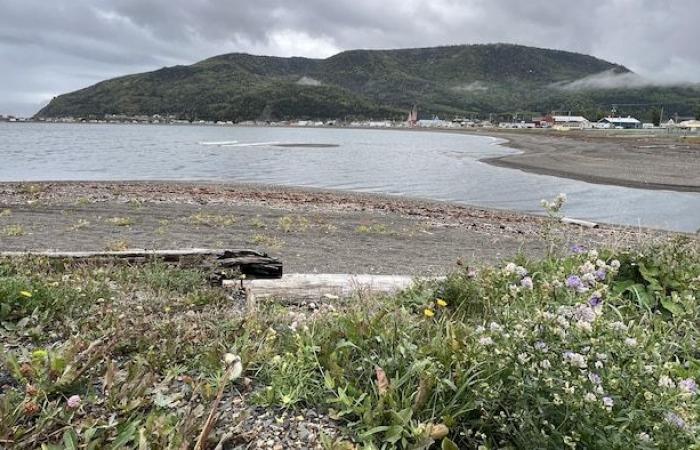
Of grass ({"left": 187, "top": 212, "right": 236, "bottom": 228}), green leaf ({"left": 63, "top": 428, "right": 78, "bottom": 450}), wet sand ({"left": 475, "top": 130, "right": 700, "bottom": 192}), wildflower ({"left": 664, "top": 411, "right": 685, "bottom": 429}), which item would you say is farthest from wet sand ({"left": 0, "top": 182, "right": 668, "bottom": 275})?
wet sand ({"left": 475, "top": 130, "right": 700, "bottom": 192})

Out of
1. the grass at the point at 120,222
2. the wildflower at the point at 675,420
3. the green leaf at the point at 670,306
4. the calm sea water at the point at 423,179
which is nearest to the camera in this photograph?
the wildflower at the point at 675,420

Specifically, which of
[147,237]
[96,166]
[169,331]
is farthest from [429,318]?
[96,166]

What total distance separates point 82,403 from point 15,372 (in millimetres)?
517

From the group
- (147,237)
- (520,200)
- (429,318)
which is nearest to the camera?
(429,318)

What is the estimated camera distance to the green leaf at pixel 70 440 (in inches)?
98.5

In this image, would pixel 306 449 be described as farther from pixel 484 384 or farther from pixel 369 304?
pixel 369 304

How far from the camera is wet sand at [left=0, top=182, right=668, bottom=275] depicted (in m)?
9.62

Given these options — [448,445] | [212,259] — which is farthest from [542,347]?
[212,259]

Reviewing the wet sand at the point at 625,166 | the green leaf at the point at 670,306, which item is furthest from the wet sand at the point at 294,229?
the wet sand at the point at 625,166

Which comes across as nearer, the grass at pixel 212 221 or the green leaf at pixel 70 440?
the green leaf at pixel 70 440

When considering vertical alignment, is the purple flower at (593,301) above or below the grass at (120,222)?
above

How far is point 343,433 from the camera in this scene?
9.36 feet

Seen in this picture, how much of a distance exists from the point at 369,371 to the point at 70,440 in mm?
1590

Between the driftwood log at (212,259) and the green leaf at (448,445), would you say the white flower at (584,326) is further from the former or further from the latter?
the driftwood log at (212,259)
